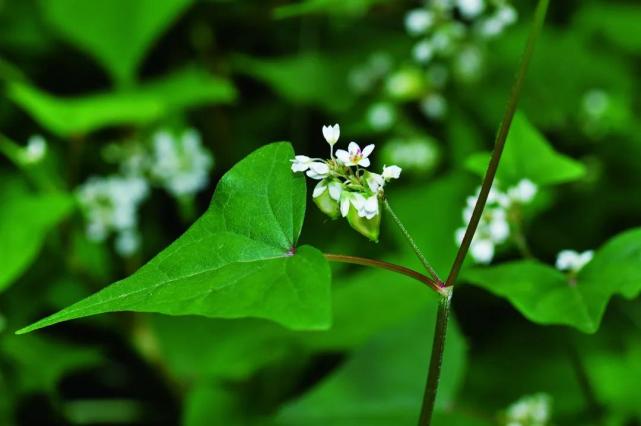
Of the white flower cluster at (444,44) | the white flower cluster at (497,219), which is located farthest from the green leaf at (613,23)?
the white flower cluster at (497,219)

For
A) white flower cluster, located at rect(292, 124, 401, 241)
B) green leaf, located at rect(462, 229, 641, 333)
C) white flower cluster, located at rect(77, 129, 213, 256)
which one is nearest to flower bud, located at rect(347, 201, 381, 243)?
white flower cluster, located at rect(292, 124, 401, 241)

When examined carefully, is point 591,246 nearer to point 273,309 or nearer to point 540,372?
point 540,372

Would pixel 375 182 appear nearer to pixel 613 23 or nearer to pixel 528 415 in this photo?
pixel 528 415

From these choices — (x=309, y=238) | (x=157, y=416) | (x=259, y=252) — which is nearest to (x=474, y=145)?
(x=309, y=238)

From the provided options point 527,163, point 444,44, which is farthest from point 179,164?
point 527,163

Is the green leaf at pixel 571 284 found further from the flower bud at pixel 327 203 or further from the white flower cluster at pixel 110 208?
the white flower cluster at pixel 110 208
